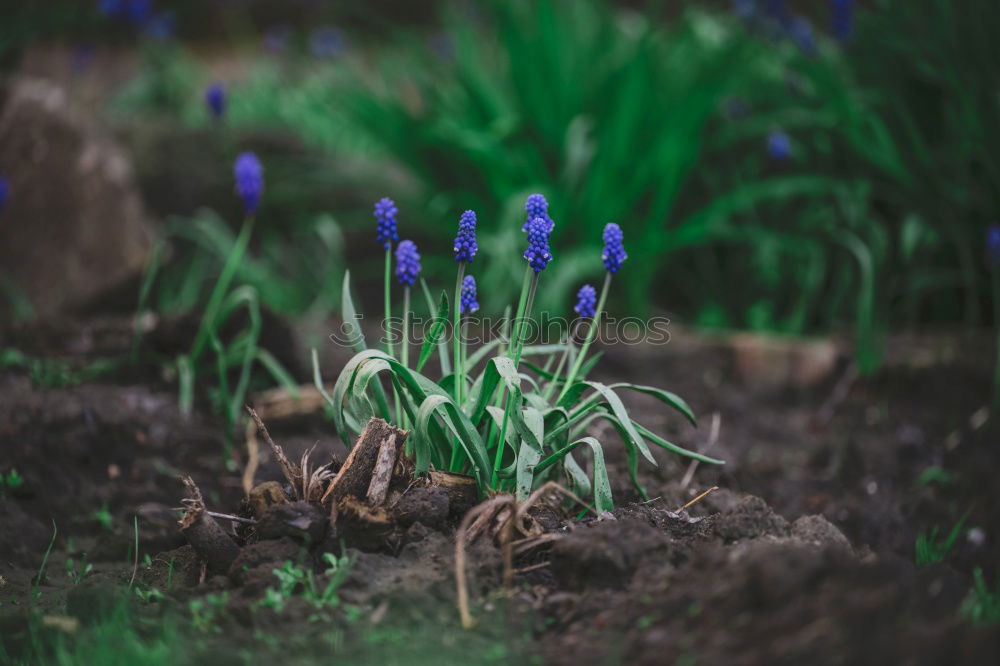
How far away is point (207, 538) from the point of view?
164cm

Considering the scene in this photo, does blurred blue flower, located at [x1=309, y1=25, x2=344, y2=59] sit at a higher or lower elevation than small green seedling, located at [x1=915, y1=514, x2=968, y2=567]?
higher

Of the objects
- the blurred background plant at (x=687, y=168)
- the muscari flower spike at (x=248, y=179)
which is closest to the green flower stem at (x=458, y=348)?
the muscari flower spike at (x=248, y=179)

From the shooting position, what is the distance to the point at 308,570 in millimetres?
1488

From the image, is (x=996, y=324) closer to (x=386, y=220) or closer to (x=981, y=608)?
(x=981, y=608)

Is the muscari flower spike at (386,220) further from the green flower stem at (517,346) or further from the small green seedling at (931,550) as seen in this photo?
the small green seedling at (931,550)

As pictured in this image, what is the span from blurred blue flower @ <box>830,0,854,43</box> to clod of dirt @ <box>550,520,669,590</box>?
295 cm

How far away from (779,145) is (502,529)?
2538 millimetres

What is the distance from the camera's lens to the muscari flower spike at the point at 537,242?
5.34 feet

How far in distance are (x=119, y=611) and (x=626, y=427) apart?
91cm

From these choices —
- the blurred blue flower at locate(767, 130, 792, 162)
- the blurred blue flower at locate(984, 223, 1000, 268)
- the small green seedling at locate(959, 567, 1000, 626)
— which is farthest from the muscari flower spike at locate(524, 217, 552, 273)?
the blurred blue flower at locate(767, 130, 792, 162)

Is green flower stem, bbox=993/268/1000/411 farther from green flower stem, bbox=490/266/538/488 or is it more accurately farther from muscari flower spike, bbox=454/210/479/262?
muscari flower spike, bbox=454/210/479/262

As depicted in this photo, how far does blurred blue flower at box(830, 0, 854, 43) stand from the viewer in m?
3.71

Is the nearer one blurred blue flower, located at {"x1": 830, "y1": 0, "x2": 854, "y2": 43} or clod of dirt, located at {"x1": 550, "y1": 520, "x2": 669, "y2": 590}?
clod of dirt, located at {"x1": 550, "y1": 520, "x2": 669, "y2": 590}

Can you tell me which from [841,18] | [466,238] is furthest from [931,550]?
[841,18]
